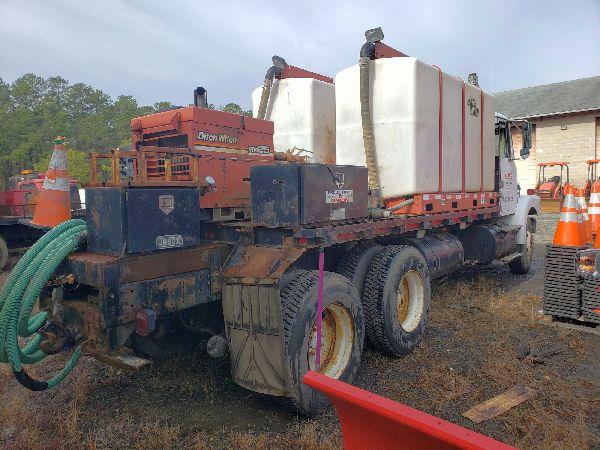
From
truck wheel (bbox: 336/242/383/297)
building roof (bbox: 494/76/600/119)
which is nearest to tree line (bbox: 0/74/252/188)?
building roof (bbox: 494/76/600/119)

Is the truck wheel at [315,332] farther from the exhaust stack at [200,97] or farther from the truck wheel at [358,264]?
the exhaust stack at [200,97]

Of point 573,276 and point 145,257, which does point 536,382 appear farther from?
point 145,257

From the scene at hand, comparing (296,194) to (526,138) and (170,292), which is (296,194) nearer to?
(170,292)

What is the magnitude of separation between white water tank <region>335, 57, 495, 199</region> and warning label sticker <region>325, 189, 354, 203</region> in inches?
54.3

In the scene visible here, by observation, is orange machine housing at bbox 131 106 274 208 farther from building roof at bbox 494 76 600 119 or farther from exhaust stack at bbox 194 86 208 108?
building roof at bbox 494 76 600 119

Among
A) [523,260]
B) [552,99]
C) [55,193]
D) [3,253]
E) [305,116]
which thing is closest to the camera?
[305,116]

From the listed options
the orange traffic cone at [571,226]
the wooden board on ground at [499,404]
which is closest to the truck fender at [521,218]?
the orange traffic cone at [571,226]

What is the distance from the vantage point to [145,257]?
10.2 ft

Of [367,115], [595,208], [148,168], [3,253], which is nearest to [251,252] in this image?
[148,168]

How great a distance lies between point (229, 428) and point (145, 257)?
138cm

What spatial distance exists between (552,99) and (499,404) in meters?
22.1

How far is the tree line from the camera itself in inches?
1438

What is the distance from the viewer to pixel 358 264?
4.34 metres

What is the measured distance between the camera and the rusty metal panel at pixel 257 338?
3.08 m
